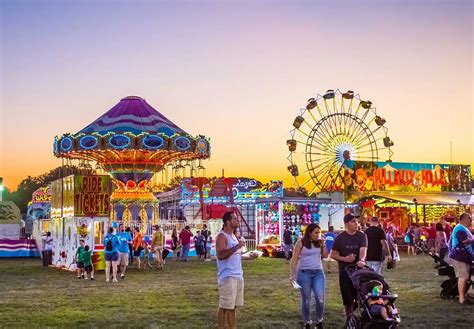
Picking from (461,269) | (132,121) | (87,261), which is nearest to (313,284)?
(461,269)

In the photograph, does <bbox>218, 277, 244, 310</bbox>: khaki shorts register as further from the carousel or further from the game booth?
the game booth

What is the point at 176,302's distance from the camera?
1326 centimetres

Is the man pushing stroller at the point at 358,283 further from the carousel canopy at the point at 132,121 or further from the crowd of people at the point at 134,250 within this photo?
the carousel canopy at the point at 132,121

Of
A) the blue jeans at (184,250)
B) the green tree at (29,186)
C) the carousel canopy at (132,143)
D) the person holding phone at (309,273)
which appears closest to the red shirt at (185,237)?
the blue jeans at (184,250)

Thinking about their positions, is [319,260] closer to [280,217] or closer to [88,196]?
[88,196]

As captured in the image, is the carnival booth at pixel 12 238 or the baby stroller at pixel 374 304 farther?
the carnival booth at pixel 12 238

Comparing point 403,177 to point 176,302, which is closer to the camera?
point 176,302

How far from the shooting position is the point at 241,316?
11203 mm

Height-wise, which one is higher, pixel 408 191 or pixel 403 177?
pixel 403 177

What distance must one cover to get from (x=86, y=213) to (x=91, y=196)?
596 mm

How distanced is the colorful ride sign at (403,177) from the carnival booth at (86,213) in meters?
19.8

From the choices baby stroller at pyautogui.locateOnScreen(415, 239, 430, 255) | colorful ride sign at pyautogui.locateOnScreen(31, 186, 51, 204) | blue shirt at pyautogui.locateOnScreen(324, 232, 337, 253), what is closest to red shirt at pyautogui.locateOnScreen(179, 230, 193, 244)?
blue shirt at pyautogui.locateOnScreen(324, 232, 337, 253)

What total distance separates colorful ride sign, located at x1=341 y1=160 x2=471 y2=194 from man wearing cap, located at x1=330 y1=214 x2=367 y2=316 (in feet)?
99.2

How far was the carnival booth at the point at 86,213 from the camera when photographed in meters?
22.6
